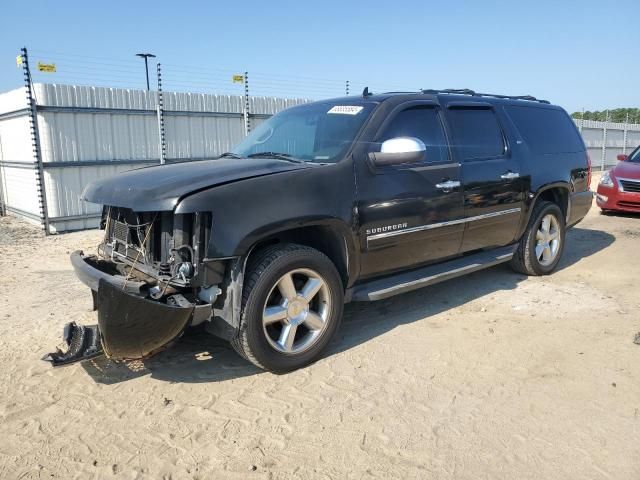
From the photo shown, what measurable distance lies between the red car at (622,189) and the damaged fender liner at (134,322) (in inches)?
388

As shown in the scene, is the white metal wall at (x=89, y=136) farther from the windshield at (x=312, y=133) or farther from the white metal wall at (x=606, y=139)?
the white metal wall at (x=606, y=139)

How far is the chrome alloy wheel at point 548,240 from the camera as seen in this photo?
6105 millimetres

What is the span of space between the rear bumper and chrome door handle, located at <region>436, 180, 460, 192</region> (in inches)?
98.6

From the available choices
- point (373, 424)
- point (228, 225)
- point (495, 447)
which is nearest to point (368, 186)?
point (228, 225)

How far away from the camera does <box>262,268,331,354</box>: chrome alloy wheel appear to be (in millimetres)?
3616

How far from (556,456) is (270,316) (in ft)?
6.14

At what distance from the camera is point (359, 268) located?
13.3ft

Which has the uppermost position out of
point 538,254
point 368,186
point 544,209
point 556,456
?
point 368,186

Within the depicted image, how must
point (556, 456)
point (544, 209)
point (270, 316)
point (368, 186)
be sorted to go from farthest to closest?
point (544, 209) → point (368, 186) → point (270, 316) → point (556, 456)

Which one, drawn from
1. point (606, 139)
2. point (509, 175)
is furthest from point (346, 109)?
point (606, 139)

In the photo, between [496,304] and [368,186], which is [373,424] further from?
[496,304]

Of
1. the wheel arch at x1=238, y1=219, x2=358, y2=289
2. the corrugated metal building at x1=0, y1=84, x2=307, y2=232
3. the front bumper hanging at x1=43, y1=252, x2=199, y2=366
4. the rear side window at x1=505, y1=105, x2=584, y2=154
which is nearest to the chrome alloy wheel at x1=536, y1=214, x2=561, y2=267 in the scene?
the rear side window at x1=505, y1=105, x2=584, y2=154

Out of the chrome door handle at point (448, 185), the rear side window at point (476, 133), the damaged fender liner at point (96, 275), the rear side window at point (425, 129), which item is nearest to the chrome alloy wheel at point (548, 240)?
the rear side window at point (476, 133)

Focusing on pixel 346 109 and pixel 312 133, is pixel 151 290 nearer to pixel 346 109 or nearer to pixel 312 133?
pixel 312 133
